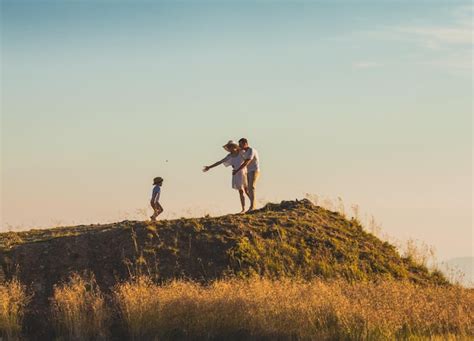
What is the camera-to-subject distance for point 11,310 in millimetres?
20094

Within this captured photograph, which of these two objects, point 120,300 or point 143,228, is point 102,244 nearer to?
point 143,228

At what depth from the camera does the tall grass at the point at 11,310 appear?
19.8 metres

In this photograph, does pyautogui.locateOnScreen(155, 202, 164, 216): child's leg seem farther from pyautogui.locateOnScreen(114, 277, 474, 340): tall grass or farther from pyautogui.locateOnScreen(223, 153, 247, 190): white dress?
pyautogui.locateOnScreen(114, 277, 474, 340): tall grass

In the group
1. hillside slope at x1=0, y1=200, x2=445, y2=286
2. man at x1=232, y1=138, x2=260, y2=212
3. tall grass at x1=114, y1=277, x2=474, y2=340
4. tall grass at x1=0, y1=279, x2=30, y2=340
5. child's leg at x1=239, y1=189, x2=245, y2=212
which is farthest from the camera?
child's leg at x1=239, y1=189, x2=245, y2=212

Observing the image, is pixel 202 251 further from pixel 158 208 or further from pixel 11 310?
pixel 11 310

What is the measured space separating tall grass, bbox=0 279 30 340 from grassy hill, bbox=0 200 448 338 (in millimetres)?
309

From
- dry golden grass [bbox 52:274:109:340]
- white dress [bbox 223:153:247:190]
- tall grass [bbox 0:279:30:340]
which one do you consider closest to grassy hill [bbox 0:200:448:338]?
tall grass [bbox 0:279:30:340]

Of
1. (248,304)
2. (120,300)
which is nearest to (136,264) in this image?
(120,300)

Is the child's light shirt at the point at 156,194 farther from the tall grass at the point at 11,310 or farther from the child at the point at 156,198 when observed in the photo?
the tall grass at the point at 11,310

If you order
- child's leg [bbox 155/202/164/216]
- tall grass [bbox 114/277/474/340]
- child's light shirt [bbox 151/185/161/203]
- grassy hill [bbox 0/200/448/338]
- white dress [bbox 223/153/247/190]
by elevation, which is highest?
white dress [bbox 223/153/247/190]

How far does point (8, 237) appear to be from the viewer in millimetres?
25688

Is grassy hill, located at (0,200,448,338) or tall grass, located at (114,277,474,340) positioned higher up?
grassy hill, located at (0,200,448,338)

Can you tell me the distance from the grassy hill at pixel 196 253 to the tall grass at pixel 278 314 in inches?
95.7

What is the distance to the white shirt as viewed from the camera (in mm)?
26750
